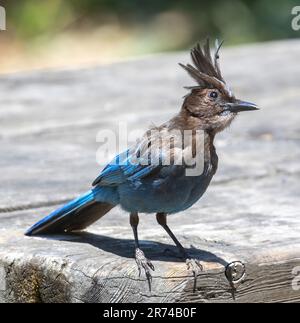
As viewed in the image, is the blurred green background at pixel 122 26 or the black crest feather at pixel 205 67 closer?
the black crest feather at pixel 205 67

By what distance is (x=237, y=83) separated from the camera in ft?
24.0

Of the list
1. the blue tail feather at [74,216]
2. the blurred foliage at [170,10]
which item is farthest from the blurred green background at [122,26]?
the blue tail feather at [74,216]

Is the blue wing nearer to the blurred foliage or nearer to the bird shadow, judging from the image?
the bird shadow

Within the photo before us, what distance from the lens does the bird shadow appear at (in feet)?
11.4

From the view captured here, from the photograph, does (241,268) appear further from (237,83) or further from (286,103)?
(237,83)

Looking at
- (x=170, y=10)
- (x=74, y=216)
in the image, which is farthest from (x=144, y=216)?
(x=170, y=10)

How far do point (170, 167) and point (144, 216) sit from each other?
2.37 feet

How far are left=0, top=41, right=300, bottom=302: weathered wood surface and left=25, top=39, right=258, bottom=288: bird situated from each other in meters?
0.08

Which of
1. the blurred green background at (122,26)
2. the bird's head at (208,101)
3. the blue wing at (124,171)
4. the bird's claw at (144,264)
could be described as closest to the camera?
the bird's claw at (144,264)

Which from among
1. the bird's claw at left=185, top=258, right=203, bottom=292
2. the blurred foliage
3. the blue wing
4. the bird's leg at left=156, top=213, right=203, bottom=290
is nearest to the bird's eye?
the blue wing

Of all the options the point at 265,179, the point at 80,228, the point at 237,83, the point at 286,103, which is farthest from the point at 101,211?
the point at 237,83

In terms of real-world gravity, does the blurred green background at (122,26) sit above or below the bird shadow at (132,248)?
above

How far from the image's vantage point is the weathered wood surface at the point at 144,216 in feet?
11.1

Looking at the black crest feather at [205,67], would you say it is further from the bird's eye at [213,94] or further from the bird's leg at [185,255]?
the bird's leg at [185,255]
